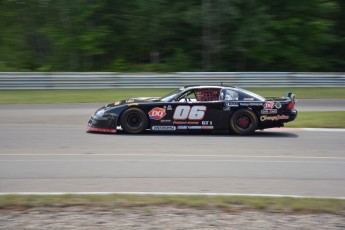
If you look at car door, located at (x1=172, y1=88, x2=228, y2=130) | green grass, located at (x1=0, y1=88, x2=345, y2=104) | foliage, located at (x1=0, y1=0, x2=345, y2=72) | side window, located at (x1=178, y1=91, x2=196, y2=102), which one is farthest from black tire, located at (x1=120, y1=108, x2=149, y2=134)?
foliage, located at (x1=0, y1=0, x2=345, y2=72)

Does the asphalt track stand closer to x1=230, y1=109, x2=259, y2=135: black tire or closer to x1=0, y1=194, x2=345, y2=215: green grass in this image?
x1=230, y1=109, x2=259, y2=135: black tire

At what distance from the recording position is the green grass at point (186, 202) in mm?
6289

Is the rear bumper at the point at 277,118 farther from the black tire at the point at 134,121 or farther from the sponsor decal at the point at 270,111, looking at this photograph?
the black tire at the point at 134,121

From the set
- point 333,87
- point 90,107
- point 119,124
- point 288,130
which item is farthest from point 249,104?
point 333,87

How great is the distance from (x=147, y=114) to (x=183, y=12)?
1654cm

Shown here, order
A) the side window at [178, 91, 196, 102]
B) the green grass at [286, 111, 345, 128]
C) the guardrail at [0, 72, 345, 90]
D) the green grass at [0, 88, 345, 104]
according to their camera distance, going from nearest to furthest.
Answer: the side window at [178, 91, 196, 102] < the green grass at [286, 111, 345, 128] < the green grass at [0, 88, 345, 104] < the guardrail at [0, 72, 345, 90]

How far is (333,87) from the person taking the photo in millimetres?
24656

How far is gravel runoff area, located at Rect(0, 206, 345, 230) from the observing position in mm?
5645

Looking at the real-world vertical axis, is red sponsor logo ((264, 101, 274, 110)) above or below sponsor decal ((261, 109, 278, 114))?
above

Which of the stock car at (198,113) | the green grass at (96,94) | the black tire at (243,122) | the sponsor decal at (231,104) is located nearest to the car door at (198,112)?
the stock car at (198,113)

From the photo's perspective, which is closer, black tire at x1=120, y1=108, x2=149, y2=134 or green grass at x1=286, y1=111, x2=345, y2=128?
black tire at x1=120, y1=108, x2=149, y2=134

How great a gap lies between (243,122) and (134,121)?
2690 millimetres

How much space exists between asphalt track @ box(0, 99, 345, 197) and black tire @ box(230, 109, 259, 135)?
264 millimetres

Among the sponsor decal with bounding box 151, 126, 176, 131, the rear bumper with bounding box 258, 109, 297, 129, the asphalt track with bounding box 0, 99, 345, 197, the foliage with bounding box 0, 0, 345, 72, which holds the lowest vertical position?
the asphalt track with bounding box 0, 99, 345, 197
